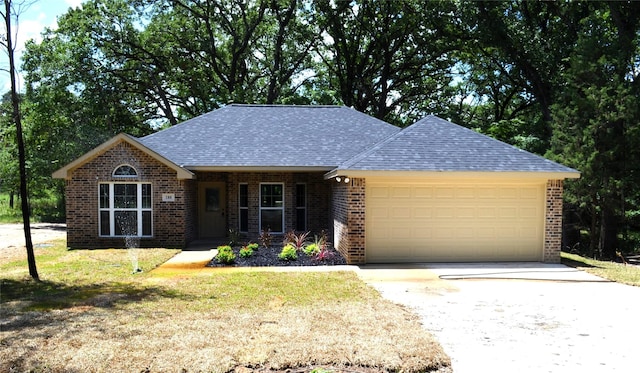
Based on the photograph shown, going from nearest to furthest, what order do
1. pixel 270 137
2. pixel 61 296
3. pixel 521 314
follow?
pixel 521 314
pixel 61 296
pixel 270 137

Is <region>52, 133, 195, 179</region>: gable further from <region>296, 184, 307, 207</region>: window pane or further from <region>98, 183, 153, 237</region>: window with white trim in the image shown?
<region>296, 184, 307, 207</region>: window pane

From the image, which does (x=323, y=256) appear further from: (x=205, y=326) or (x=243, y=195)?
(x=205, y=326)

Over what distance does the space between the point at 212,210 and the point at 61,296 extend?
916 centimetres

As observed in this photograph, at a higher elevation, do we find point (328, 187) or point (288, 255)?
point (328, 187)

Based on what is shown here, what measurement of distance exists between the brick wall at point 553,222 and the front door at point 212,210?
34.8ft

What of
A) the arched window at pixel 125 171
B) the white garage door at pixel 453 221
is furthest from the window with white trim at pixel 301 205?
the arched window at pixel 125 171

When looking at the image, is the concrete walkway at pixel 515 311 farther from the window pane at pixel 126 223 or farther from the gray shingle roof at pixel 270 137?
the gray shingle roof at pixel 270 137

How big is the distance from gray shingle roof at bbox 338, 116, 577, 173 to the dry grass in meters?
3.44

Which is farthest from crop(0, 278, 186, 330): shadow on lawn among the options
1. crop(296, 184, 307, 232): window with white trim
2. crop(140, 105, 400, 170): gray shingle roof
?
crop(296, 184, 307, 232): window with white trim

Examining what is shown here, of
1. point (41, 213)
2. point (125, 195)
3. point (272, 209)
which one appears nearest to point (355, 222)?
point (272, 209)

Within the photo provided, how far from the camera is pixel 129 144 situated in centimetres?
1452

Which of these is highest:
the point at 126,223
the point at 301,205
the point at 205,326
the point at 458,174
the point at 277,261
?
the point at 458,174

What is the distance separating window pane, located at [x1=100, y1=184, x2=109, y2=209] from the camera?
1467 centimetres

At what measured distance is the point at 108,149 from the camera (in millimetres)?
14539
